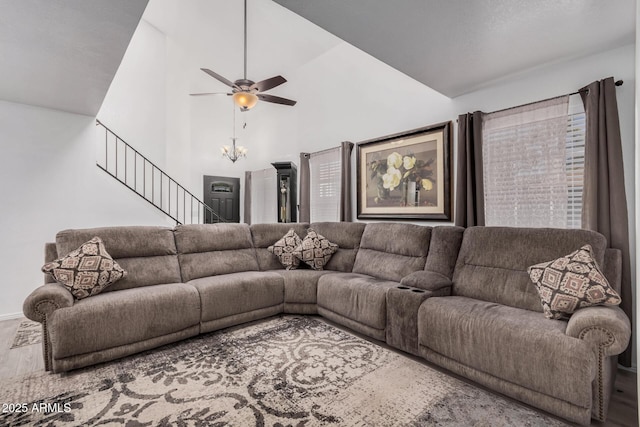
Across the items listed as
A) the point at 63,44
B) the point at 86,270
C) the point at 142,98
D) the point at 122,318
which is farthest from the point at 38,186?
the point at 122,318

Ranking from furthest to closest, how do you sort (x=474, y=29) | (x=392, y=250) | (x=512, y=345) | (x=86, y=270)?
1. (x=392, y=250)
2. (x=86, y=270)
3. (x=474, y=29)
4. (x=512, y=345)

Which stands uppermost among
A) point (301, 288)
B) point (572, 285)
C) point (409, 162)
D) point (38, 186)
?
point (409, 162)

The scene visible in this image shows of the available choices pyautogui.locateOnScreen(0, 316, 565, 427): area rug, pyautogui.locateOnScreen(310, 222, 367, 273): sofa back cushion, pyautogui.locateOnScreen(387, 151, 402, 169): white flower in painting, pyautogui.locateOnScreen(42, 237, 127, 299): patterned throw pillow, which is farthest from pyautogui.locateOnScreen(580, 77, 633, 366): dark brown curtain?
pyautogui.locateOnScreen(42, 237, 127, 299): patterned throw pillow

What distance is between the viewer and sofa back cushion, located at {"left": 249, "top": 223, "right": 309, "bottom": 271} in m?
3.85

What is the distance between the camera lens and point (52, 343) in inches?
83.1

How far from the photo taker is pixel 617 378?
212 cm

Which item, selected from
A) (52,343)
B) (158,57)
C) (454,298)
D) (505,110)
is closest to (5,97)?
(158,57)

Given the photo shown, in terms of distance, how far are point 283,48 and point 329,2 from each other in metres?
3.19

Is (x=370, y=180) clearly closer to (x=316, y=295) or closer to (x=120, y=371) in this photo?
(x=316, y=295)

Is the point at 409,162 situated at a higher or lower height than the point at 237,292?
higher

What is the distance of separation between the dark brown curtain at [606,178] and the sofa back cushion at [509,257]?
0.22 m

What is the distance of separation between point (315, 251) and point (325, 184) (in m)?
1.50

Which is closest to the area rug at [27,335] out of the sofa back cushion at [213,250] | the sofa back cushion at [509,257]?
the sofa back cushion at [213,250]

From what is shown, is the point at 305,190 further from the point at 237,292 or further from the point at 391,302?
the point at 391,302
